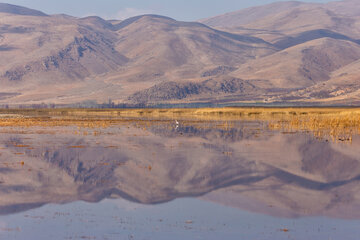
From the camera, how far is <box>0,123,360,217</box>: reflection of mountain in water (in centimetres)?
1933

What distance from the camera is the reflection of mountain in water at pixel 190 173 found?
19.3 m

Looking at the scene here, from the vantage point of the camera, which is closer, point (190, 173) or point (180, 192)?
point (180, 192)

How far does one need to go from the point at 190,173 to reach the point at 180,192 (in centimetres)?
434

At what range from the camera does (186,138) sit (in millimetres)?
43719

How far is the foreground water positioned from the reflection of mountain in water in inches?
1.6

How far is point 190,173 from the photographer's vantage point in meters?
24.7

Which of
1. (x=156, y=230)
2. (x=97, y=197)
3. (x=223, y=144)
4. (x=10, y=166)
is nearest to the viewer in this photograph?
(x=156, y=230)

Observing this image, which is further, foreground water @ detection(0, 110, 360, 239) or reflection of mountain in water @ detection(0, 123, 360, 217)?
reflection of mountain in water @ detection(0, 123, 360, 217)

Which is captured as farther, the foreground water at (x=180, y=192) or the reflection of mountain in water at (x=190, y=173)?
the reflection of mountain in water at (x=190, y=173)

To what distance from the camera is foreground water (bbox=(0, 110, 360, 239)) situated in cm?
1567

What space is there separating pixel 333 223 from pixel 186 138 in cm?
2769

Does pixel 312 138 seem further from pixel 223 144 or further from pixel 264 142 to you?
pixel 223 144

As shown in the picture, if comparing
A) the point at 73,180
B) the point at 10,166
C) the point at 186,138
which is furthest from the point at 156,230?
the point at 186,138

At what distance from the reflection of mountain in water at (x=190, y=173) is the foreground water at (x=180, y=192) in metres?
0.04
